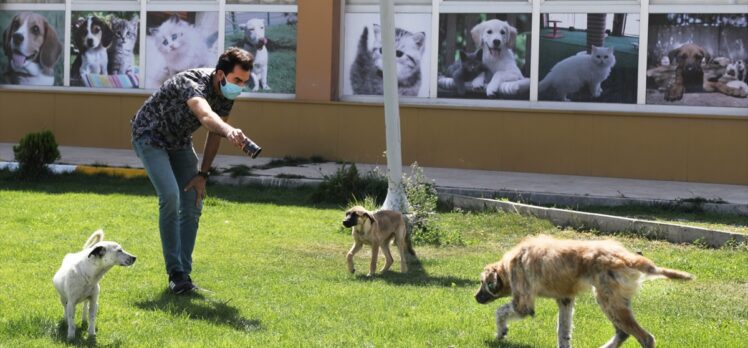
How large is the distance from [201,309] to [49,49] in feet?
46.2

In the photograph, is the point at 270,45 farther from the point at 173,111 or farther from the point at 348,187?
the point at 173,111

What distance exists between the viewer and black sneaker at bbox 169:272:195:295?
800cm

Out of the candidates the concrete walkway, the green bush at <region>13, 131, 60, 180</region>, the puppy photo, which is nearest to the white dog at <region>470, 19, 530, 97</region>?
the concrete walkway

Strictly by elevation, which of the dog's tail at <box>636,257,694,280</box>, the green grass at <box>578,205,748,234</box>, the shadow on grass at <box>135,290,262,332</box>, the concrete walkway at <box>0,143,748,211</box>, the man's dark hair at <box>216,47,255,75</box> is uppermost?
the man's dark hair at <box>216,47,255,75</box>

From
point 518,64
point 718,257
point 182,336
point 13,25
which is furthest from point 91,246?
point 13,25

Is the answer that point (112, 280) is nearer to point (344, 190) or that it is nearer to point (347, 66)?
point (344, 190)

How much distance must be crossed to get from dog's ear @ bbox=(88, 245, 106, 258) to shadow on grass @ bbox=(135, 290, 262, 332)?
750mm

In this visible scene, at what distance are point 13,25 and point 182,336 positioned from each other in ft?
49.8

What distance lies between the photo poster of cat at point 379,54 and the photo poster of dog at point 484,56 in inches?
11.9

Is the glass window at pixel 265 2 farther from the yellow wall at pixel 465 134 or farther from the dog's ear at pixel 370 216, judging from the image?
the dog's ear at pixel 370 216

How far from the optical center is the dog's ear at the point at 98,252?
6.84m

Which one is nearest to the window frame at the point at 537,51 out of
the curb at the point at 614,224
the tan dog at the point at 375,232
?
the curb at the point at 614,224

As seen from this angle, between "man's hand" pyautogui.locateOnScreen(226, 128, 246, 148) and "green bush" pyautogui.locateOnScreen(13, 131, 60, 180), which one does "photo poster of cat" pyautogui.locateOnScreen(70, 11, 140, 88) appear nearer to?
"green bush" pyautogui.locateOnScreen(13, 131, 60, 180)

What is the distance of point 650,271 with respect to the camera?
586 cm
